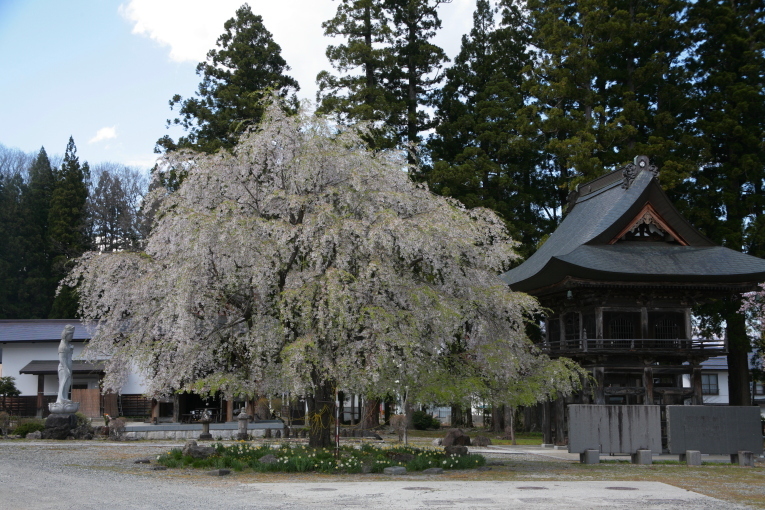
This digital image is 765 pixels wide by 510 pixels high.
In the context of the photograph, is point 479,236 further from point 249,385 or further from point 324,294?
point 249,385

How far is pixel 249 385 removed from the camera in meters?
16.9

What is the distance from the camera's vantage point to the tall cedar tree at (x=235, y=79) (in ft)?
137

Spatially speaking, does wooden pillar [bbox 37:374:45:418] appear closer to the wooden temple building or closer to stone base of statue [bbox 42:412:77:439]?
stone base of statue [bbox 42:412:77:439]

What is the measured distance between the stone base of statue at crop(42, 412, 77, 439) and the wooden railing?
59.4 ft

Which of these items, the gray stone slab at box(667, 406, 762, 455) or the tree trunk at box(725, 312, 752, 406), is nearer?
the gray stone slab at box(667, 406, 762, 455)

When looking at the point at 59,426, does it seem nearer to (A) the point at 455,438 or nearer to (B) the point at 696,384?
(A) the point at 455,438

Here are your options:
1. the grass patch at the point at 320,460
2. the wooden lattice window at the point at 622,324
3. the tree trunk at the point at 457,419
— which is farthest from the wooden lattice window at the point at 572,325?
the tree trunk at the point at 457,419

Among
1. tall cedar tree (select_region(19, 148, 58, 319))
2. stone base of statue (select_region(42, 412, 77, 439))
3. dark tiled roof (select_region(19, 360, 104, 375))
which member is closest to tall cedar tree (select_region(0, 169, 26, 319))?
tall cedar tree (select_region(19, 148, 58, 319))

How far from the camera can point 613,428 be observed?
19625mm

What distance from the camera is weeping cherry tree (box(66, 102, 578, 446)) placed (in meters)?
16.0

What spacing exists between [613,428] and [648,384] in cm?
708

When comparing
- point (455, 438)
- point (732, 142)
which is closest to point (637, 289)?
point (455, 438)

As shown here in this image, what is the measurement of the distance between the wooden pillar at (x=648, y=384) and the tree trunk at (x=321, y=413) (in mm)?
12884

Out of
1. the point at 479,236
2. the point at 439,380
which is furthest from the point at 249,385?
the point at 479,236
